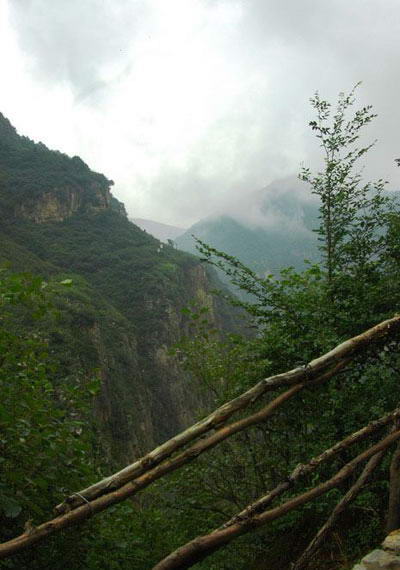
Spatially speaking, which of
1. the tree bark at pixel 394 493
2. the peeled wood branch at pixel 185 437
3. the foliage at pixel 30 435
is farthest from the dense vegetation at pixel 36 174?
the peeled wood branch at pixel 185 437

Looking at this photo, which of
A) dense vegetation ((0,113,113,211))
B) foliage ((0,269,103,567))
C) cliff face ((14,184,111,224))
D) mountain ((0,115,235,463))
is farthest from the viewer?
cliff face ((14,184,111,224))

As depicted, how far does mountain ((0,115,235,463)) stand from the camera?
56750 millimetres

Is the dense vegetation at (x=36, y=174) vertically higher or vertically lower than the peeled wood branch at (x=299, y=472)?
higher

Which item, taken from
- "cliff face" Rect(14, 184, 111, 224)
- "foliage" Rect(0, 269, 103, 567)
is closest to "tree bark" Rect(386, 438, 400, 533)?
"foliage" Rect(0, 269, 103, 567)

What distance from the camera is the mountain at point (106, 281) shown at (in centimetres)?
5675

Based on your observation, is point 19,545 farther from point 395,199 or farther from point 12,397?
point 395,199

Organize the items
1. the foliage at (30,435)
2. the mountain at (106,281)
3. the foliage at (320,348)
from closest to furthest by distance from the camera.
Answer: the foliage at (30,435) → the foliage at (320,348) → the mountain at (106,281)

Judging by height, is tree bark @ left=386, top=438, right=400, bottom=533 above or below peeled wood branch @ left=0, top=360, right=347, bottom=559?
below

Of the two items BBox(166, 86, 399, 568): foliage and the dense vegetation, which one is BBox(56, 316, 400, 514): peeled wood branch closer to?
BBox(166, 86, 399, 568): foliage

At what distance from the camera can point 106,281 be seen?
9125 cm

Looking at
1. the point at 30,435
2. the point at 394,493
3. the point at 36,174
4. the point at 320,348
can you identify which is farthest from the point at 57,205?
the point at 394,493

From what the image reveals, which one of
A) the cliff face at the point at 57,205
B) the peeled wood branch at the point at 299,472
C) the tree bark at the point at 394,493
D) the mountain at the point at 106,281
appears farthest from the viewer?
the cliff face at the point at 57,205

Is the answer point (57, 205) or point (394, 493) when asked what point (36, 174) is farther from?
point (394, 493)

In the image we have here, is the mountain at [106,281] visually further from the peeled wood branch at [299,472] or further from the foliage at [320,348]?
the peeled wood branch at [299,472]
